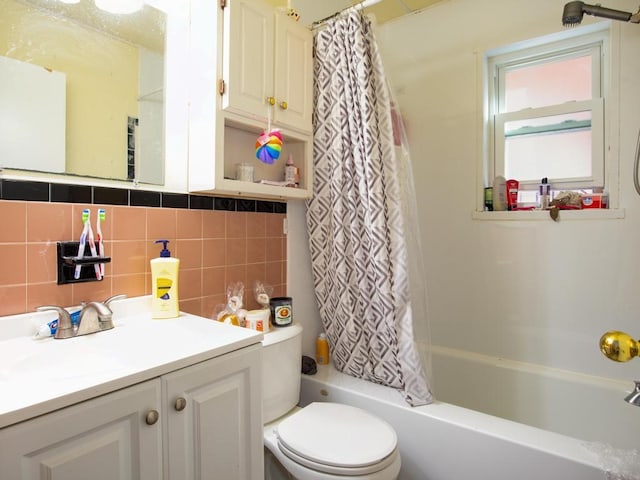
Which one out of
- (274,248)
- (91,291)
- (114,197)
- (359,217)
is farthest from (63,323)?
(359,217)

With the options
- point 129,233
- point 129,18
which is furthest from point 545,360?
point 129,18

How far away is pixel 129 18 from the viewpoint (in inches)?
50.4

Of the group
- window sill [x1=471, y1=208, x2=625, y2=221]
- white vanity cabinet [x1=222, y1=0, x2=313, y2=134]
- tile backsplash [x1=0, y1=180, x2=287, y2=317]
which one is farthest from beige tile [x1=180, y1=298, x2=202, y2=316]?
window sill [x1=471, y1=208, x2=625, y2=221]

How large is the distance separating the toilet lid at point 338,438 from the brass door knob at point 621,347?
0.66m

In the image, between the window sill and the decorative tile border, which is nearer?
the decorative tile border

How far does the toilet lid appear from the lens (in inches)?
42.0

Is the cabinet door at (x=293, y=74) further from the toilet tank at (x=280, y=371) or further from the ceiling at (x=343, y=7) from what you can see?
the toilet tank at (x=280, y=371)

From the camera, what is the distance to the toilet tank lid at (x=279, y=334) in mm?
1340

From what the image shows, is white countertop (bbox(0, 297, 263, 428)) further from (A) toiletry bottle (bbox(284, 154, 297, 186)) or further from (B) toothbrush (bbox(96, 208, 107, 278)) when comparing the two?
(A) toiletry bottle (bbox(284, 154, 297, 186))

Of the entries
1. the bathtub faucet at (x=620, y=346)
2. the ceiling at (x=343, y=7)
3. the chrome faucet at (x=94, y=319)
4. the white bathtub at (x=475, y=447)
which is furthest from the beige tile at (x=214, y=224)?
the bathtub faucet at (x=620, y=346)

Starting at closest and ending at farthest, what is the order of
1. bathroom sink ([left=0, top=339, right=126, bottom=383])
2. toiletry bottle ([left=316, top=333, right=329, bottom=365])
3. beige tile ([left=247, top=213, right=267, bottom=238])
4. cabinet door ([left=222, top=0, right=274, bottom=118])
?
bathroom sink ([left=0, top=339, right=126, bottom=383]), cabinet door ([left=222, top=0, right=274, bottom=118]), beige tile ([left=247, top=213, right=267, bottom=238]), toiletry bottle ([left=316, top=333, right=329, bottom=365])

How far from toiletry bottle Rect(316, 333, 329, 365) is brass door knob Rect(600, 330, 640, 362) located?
118 centimetres

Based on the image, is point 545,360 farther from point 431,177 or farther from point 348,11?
point 348,11

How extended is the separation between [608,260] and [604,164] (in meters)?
0.49
